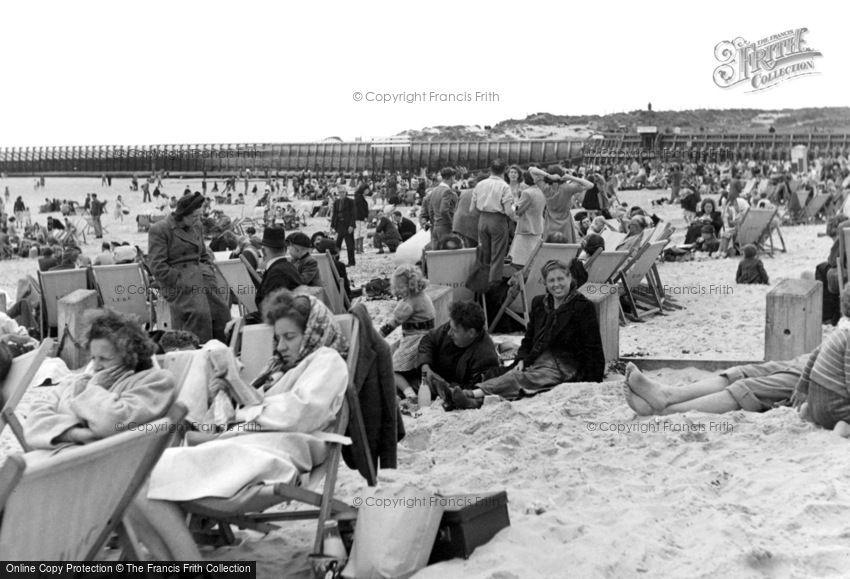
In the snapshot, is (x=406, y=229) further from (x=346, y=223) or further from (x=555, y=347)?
(x=555, y=347)

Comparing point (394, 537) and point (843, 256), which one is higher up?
point (843, 256)

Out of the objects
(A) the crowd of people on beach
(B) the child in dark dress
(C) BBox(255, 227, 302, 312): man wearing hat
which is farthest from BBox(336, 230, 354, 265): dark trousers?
(C) BBox(255, 227, 302, 312): man wearing hat

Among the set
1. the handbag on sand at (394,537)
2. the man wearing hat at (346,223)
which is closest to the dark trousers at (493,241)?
the handbag on sand at (394,537)

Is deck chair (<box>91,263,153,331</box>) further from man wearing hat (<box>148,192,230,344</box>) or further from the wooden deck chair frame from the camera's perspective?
the wooden deck chair frame

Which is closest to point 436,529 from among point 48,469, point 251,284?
point 48,469

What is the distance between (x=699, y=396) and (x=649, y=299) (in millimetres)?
5618

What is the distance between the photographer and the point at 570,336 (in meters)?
7.38

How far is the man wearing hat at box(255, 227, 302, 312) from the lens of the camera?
7656 millimetres

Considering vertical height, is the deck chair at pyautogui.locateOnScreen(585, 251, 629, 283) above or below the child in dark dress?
above

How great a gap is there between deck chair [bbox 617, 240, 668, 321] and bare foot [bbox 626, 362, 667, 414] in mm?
4574

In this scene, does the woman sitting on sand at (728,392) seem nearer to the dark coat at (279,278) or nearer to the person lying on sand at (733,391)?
the person lying on sand at (733,391)

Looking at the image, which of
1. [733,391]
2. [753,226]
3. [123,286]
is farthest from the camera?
[753,226]

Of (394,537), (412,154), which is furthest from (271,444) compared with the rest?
(412,154)

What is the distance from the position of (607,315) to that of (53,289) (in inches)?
203
